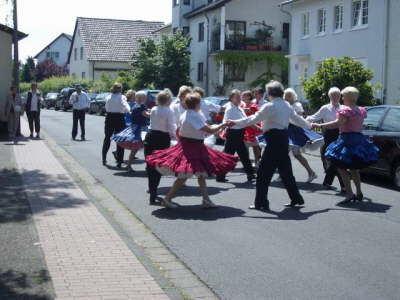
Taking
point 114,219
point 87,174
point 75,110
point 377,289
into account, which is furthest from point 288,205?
point 75,110

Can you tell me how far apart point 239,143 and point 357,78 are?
12.1 m

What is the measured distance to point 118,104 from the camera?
49.3 feet

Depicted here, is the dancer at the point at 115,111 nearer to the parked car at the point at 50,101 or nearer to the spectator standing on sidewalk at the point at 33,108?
the spectator standing on sidewalk at the point at 33,108

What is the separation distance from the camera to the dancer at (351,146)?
10008 millimetres

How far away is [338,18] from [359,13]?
7.21ft

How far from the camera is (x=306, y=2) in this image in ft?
116

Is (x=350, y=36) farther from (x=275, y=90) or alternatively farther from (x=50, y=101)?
(x=50, y=101)

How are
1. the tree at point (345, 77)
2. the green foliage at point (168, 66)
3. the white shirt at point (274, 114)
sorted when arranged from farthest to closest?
the green foliage at point (168, 66), the tree at point (345, 77), the white shirt at point (274, 114)

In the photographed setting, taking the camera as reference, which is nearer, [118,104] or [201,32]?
[118,104]

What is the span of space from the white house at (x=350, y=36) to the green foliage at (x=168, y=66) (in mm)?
10982

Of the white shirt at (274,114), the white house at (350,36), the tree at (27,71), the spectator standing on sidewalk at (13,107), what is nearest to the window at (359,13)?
the white house at (350,36)

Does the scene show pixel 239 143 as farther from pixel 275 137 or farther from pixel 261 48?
pixel 261 48

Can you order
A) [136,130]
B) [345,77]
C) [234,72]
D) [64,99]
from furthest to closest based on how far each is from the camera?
[64,99], [234,72], [345,77], [136,130]

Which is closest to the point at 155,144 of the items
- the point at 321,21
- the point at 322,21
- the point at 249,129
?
the point at 249,129
